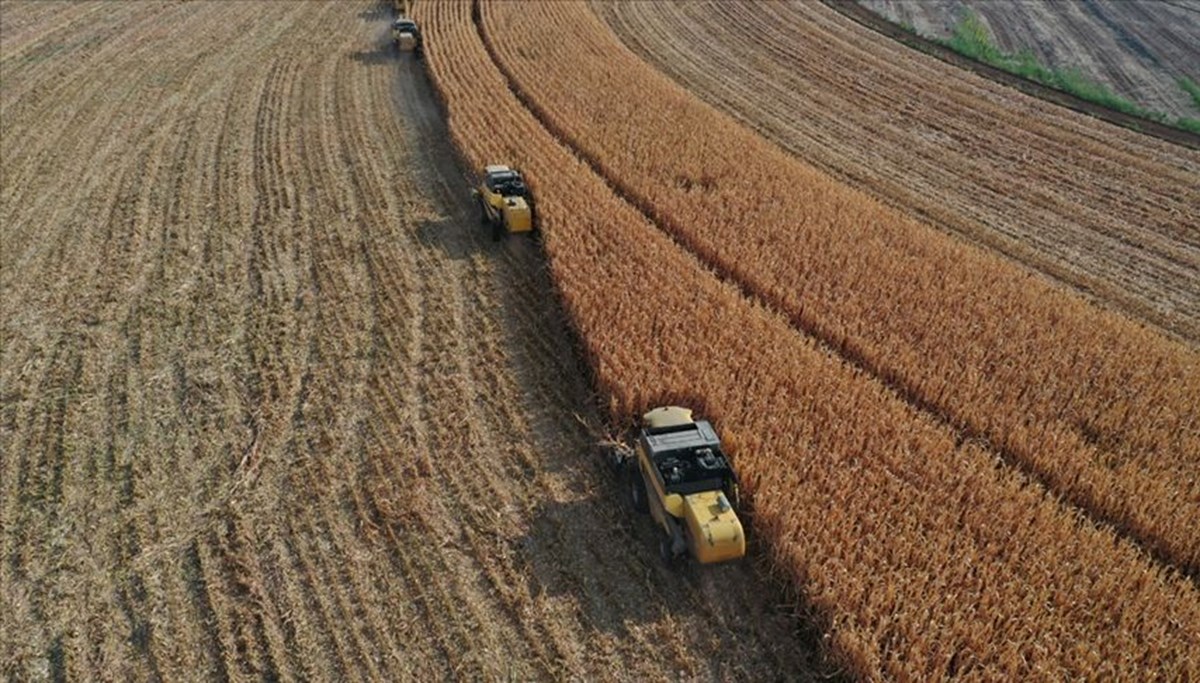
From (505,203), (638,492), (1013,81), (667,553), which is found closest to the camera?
(667,553)

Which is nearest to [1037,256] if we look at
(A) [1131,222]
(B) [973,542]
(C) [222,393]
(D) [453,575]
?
(A) [1131,222]

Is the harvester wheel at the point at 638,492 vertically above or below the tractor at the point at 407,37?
below

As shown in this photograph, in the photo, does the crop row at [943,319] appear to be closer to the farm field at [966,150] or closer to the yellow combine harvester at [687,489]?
the farm field at [966,150]

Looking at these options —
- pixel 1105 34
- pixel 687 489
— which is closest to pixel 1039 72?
pixel 1105 34

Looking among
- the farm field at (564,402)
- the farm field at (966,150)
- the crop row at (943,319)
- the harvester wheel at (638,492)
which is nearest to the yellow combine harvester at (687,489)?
the harvester wheel at (638,492)

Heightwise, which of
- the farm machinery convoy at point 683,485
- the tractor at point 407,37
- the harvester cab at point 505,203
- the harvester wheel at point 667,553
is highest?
the tractor at point 407,37

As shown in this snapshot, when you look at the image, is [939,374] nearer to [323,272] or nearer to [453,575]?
[453,575]

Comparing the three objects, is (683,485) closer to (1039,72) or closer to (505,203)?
(505,203)
